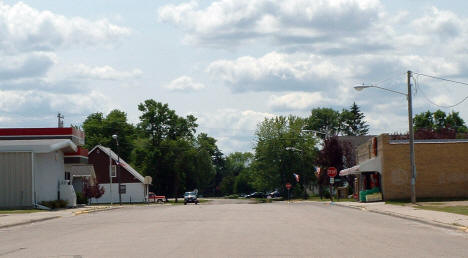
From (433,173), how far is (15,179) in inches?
1211

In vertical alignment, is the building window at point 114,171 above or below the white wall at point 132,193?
above

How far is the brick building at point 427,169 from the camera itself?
49.4 m

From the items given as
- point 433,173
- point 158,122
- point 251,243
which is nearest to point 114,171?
point 158,122

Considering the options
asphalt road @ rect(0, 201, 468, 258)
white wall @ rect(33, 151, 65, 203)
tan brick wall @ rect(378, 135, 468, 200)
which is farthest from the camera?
white wall @ rect(33, 151, 65, 203)

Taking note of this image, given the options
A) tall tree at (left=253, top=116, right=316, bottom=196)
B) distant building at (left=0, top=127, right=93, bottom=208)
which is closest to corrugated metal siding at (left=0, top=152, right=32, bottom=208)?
distant building at (left=0, top=127, right=93, bottom=208)

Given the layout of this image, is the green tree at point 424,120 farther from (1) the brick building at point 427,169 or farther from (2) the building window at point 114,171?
(1) the brick building at point 427,169

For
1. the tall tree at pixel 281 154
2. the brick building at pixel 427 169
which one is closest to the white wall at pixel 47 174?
the brick building at pixel 427 169

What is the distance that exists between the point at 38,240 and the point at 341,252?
33.8 ft

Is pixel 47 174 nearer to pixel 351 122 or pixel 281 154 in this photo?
pixel 281 154

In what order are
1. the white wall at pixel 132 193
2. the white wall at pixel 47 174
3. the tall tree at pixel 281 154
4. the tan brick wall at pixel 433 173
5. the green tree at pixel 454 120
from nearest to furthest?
the tan brick wall at pixel 433 173
the white wall at pixel 47 174
the white wall at pixel 132 193
the tall tree at pixel 281 154
the green tree at pixel 454 120

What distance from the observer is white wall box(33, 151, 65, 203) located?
1991 inches

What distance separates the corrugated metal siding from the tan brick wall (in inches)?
1041

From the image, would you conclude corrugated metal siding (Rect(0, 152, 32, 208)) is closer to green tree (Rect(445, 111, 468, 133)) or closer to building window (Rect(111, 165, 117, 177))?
building window (Rect(111, 165, 117, 177))

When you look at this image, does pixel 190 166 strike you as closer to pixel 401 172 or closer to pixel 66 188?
pixel 66 188
